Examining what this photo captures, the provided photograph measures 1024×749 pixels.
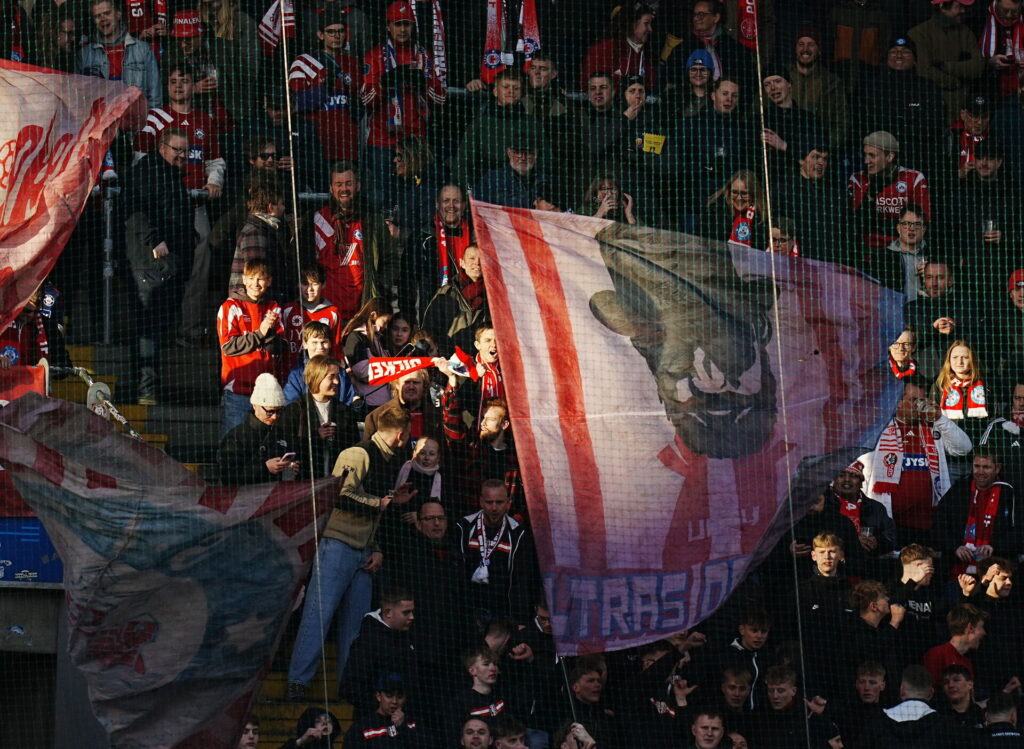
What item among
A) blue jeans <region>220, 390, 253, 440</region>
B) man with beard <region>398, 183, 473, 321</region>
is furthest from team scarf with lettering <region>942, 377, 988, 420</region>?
blue jeans <region>220, 390, 253, 440</region>

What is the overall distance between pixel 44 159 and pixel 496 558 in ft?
9.76

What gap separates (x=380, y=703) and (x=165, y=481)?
4.67 feet

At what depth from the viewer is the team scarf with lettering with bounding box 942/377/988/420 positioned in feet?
30.2

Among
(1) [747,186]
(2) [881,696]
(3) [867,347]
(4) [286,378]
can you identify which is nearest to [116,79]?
(4) [286,378]

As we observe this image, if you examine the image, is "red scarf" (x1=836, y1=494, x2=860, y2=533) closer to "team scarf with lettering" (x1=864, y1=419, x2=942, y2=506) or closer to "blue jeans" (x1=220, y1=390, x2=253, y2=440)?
"team scarf with lettering" (x1=864, y1=419, x2=942, y2=506)

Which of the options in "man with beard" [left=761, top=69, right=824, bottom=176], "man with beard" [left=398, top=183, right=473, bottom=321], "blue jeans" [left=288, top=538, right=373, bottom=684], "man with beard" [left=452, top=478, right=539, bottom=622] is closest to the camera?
"blue jeans" [left=288, top=538, right=373, bottom=684]

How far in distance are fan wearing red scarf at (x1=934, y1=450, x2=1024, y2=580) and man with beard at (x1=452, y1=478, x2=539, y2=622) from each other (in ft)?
6.67

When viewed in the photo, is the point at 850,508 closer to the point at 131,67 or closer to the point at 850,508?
the point at 850,508

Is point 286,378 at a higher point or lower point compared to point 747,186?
lower

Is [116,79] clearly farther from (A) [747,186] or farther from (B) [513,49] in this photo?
(A) [747,186]

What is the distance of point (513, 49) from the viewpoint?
33.0 ft

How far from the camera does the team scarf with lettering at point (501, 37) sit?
32.7 feet

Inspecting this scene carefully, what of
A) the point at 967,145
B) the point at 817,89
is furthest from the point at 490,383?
the point at 967,145

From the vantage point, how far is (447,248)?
9.16 meters
